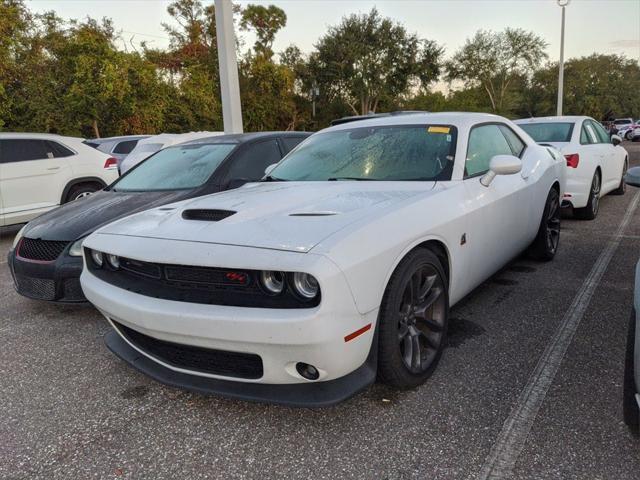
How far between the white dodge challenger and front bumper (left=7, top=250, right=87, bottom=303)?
1058mm

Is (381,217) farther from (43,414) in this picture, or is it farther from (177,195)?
(177,195)

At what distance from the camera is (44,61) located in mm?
19922

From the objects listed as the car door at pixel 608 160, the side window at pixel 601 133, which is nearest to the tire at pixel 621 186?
the car door at pixel 608 160

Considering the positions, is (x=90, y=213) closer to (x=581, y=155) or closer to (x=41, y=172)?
(x=41, y=172)

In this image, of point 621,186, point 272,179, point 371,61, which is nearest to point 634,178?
point 272,179

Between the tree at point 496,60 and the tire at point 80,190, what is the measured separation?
4050 centimetres

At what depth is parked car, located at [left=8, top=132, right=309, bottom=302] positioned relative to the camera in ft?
12.5

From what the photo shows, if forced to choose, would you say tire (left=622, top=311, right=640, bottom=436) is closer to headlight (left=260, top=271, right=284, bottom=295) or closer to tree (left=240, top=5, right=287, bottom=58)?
headlight (left=260, top=271, right=284, bottom=295)

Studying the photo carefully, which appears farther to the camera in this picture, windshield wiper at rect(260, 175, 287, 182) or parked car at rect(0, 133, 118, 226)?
parked car at rect(0, 133, 118, 226)

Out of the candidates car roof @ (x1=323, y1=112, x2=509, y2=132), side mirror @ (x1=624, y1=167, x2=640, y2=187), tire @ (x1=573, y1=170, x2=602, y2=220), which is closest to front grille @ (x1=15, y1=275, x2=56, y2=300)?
car roof @ (x1=323, y1=112, x2=509, y2=132)

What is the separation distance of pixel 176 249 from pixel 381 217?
3.17 feet

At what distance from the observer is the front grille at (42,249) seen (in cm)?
384

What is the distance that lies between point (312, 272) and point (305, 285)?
0.49 ft

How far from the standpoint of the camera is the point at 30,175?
7285mm
